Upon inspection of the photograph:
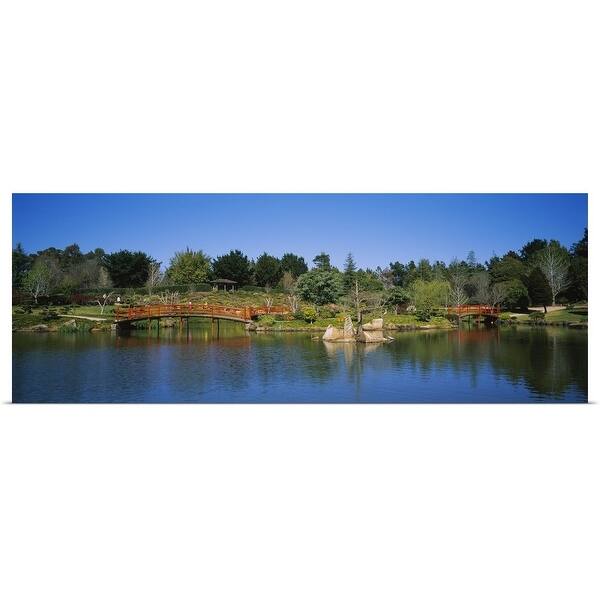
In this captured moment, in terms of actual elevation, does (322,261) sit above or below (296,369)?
above

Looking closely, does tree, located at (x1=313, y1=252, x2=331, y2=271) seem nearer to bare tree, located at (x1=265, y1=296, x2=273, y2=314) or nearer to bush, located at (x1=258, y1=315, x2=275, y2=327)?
bare tree, located at (x1=265, y1=296, x2=273, y2=314)

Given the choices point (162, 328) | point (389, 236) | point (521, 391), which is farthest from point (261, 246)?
point (521, 391)

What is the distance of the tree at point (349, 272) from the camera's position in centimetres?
1044

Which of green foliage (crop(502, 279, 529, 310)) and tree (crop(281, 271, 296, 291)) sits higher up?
tree (crop(281, 271, 296, 291))

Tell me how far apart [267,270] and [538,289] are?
5.17 m

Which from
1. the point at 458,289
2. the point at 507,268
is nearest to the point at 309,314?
the point at 458,289

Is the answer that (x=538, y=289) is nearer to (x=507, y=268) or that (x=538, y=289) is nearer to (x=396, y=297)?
(x=507, y=268)

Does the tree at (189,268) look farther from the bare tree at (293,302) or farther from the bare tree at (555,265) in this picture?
the bare tree at (555,265)

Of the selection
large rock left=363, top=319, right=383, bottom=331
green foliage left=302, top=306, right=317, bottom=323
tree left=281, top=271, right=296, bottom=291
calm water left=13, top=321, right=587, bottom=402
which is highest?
tree left=281, top=271, right=296, bottom=291

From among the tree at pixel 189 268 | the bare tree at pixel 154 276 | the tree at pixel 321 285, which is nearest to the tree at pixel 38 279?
the bare tree at pixel 154 276

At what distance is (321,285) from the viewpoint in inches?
438

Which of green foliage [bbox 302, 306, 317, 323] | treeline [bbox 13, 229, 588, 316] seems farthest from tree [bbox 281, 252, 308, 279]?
green foliage [bbox 302, 306, 317, 323]

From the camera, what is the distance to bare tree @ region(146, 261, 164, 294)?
34.4 ft
